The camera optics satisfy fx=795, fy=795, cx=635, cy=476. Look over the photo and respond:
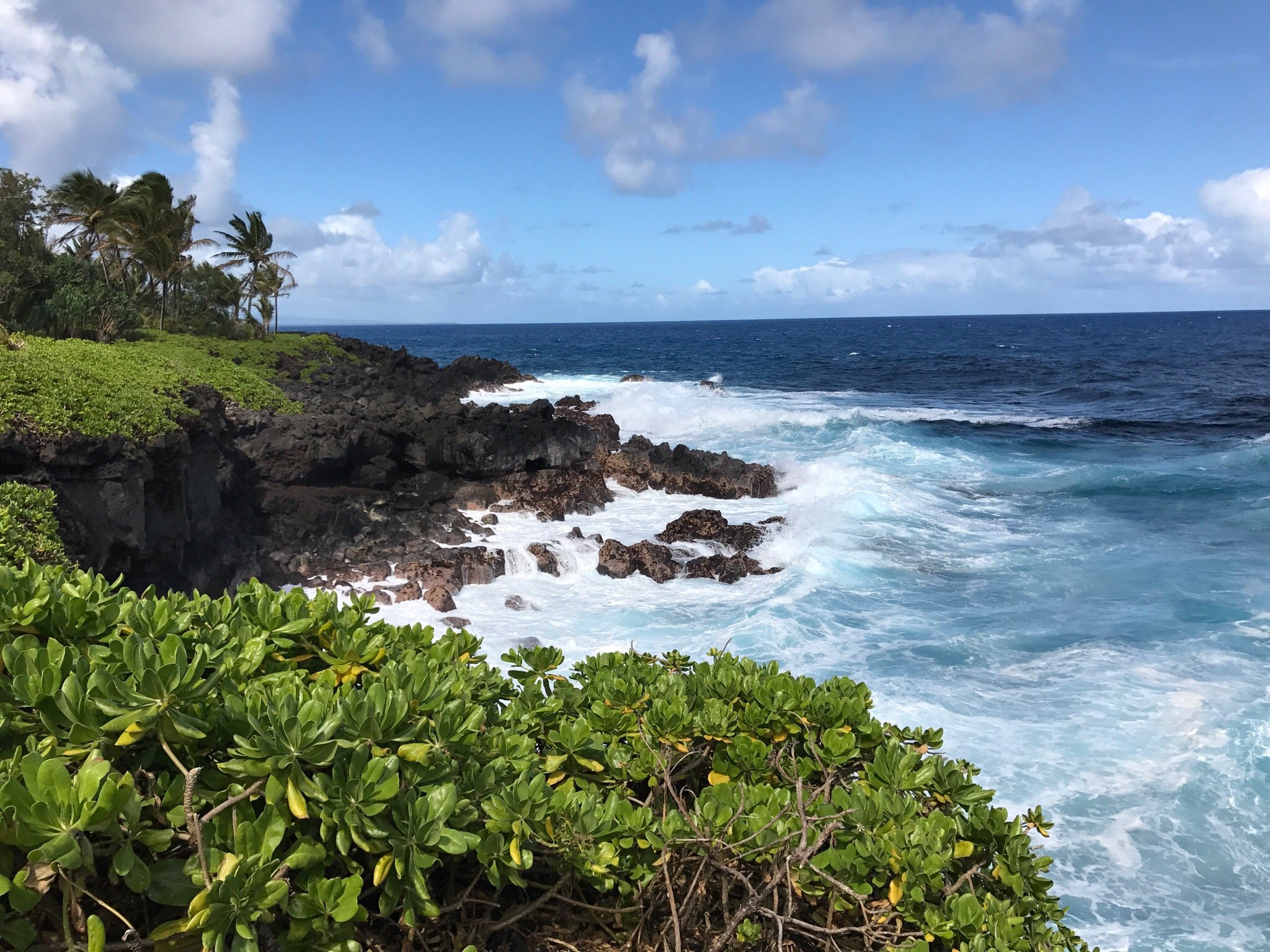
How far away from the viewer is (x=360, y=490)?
18156 mm

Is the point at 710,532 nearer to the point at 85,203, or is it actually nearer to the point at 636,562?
the point at 636,562

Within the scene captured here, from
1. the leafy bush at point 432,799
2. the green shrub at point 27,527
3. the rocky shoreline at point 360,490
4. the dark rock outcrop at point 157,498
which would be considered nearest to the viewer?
the leafy bush at point 432,799

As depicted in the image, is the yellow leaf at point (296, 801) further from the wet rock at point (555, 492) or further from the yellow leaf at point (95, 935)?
the wet rock at point (555, 492)

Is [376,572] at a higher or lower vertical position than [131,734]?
lower

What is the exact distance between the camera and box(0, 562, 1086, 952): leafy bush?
6.54 ft

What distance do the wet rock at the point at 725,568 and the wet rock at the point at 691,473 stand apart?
5821 mm

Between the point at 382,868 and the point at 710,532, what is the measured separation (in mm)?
15378

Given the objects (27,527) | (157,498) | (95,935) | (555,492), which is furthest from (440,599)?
(95,935)

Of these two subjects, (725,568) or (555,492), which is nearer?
(725,568)

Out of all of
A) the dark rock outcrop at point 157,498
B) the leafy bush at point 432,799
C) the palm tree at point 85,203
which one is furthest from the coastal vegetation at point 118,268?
the leafy bush at point 432,799

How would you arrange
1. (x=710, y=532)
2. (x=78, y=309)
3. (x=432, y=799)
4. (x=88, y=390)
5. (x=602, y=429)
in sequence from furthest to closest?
(x=602, y=429)
(x=78, y=309)
(x=710, y=532)
(x=88, y=390)
(x=432, y=799)

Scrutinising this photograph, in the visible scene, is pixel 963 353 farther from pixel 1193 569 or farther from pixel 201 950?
pixel 201 950

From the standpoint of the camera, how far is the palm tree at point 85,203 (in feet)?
90.2

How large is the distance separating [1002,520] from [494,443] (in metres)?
12.7
